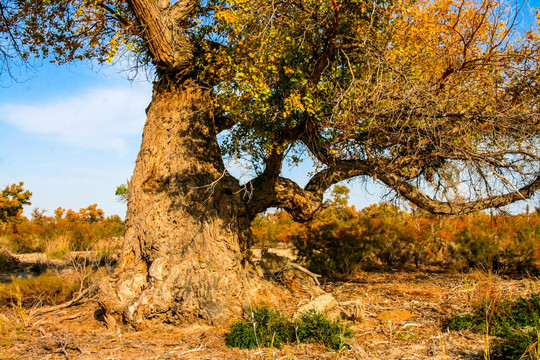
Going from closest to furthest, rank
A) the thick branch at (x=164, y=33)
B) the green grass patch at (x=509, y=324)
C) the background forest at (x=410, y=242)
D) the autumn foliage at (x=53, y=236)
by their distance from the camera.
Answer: the green grass patch at (x=509, y=324), the thick branch at (x=164, y=33), the background forest at (x=410, y=242), the autumn foliage at (x=53, y=236)

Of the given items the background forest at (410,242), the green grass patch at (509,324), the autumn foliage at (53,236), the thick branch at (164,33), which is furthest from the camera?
the autumn foliage at (53,236)

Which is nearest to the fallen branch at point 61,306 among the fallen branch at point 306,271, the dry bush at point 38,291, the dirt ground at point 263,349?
the dirt ground at point 263,349

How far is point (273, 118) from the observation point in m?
5.88

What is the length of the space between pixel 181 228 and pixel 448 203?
4.59 metres

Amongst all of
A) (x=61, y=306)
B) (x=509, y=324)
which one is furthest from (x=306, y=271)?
(x=61, y=306)

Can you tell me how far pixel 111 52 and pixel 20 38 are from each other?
3.18 meters

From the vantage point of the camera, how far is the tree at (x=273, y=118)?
5.68m

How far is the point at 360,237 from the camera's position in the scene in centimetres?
935

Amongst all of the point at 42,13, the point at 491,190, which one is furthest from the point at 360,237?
the point at 42,13

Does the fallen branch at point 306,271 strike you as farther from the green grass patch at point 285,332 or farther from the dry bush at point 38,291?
the dry bush at point 38,291

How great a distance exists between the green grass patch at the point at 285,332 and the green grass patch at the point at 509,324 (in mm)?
1445

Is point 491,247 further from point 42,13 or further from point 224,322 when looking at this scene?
point 42,13

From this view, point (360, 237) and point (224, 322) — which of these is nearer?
point (224, 322)

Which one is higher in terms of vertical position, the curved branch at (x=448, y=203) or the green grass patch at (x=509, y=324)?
the curved branch at (x=448, y=203)
